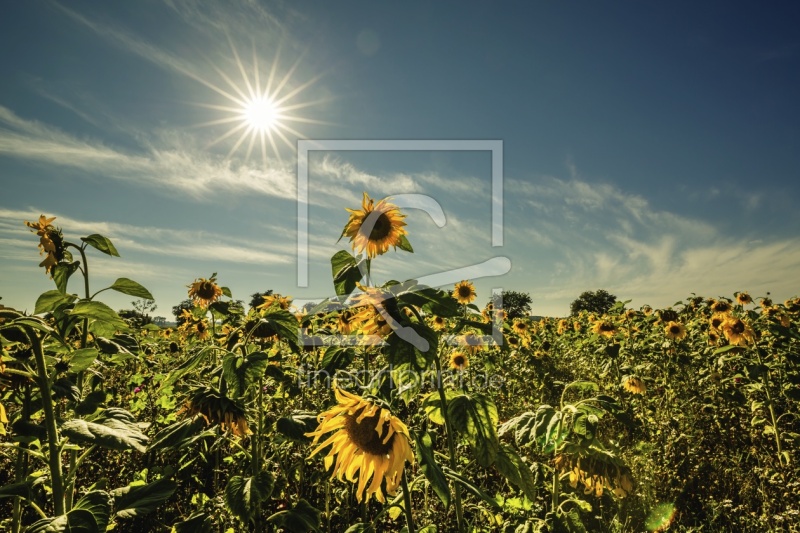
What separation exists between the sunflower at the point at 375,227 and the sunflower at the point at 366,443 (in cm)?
92

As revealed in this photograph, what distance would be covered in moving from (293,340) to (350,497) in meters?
1.98

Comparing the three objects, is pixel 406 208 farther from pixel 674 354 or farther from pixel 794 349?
pixel 674 354

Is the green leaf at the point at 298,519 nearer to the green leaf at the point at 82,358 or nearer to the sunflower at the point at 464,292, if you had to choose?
the green leaf at the point at 82,358

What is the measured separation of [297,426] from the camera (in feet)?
6.06

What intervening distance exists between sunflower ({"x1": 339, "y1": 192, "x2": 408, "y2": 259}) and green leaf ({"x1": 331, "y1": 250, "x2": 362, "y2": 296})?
0.65 metres

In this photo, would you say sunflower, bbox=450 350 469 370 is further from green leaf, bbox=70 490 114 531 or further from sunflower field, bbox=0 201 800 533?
green leaf, bbox=70 490 114 531

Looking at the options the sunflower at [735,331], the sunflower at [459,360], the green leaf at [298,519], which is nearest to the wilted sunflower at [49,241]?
the green leaf at [298,519]

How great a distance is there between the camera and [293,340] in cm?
166

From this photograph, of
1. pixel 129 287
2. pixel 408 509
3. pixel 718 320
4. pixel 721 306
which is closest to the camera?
pixel 408 509

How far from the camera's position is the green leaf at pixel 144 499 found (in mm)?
1430

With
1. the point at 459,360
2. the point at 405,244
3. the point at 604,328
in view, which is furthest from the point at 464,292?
the point at 405,244

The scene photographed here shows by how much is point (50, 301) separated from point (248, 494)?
3.51ft

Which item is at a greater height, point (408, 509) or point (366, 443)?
point (366, 443)

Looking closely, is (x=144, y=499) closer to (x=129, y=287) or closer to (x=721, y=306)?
(x=129, y=287)
